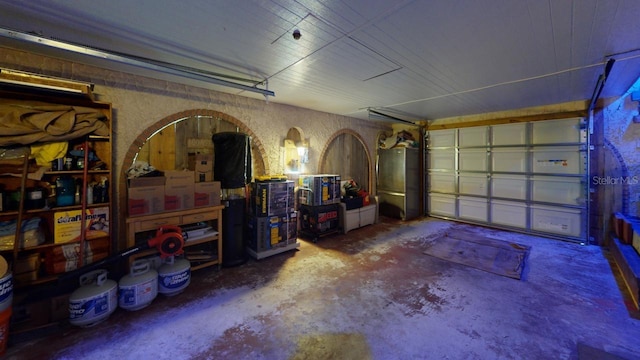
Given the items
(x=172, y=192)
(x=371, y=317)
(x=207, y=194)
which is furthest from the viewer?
(x=207, y=194)

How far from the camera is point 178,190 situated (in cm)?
311

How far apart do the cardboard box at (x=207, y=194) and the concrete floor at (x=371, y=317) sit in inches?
37.3

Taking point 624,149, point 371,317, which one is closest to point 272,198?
point 371,317

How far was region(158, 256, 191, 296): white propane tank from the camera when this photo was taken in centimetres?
266

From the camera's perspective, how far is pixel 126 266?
114 inches

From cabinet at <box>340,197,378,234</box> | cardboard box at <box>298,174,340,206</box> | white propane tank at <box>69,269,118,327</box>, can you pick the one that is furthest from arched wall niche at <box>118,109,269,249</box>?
cabinet at <box>340,197,378,234</box>

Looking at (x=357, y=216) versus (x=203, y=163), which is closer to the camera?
(x=203, y=163)

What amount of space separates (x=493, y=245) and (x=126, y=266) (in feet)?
18.5

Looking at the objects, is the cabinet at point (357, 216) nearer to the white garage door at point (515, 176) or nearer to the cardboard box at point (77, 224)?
the white garage door at point (515, 176)

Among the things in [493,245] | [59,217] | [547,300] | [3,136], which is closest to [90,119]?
[3,136]

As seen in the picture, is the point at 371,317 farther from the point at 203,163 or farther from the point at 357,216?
the point at 357,216

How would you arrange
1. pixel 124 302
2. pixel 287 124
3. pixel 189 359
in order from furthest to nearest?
pixel 287 124, pixel 124 302, pixel 189 359

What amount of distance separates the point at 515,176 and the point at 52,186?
24.9 feet

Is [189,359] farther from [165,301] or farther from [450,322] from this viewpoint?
[450,322]
